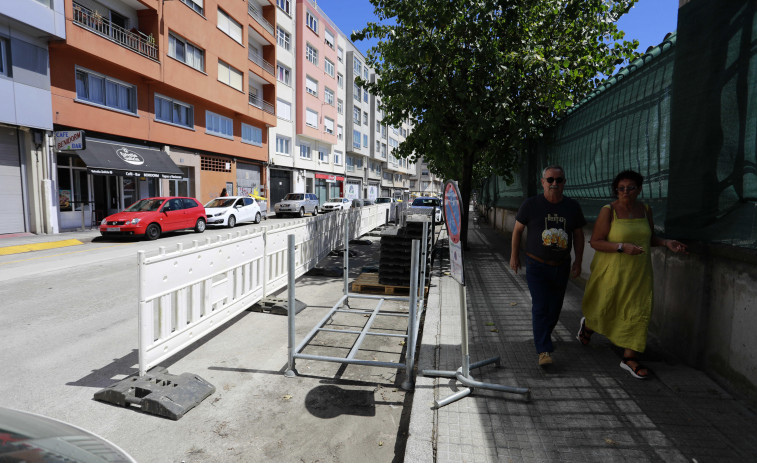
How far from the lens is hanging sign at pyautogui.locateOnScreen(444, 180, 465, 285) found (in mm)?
3506

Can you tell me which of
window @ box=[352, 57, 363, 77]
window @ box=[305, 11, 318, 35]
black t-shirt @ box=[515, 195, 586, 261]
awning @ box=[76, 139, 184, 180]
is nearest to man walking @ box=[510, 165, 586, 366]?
black t-shirt @ box=[515, 195, 586, 261]

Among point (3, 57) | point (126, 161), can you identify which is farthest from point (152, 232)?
point (3, 57)

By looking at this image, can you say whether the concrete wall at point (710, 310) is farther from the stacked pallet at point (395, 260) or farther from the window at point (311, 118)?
the window at point (311, 118)

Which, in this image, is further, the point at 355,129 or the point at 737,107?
the point at 355,129

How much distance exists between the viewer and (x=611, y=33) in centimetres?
1119

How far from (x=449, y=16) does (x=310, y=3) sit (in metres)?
32.9

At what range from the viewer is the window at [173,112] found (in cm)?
2156

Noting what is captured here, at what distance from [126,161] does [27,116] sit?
154 inches

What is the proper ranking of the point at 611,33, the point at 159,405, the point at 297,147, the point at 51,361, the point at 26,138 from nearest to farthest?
1. the point at 159,405
2. the point at 51,361
3. the point at 611,33
4. the point at 26,138
5. the point at 297,147

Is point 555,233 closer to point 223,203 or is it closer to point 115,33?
point 223,203

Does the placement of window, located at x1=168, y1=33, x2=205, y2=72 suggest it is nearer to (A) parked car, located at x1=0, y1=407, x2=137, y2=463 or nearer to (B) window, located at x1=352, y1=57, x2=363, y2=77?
(A) parked car, located at x1=0, y1=407, x2=137, y2=463

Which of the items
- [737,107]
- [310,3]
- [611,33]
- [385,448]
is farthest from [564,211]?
[310,3]

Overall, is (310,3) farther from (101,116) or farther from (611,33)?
(611,33)

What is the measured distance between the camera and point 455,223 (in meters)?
3.58
